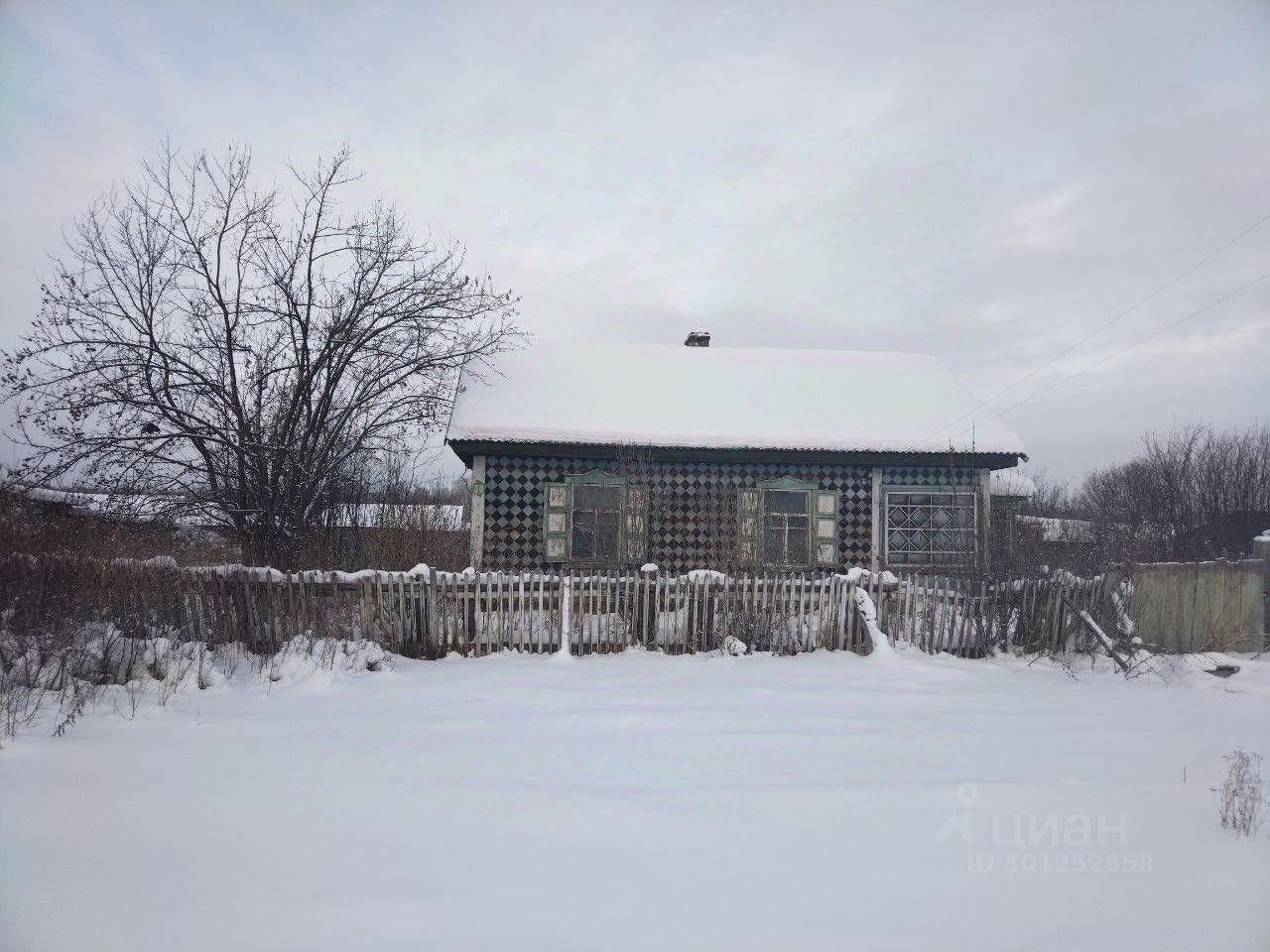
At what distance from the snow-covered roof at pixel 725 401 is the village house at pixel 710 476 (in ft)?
0.14

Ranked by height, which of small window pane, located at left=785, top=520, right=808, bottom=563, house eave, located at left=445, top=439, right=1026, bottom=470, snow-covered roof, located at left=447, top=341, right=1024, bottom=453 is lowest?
small window pane, located at left=785, top=520, right=808, bottom=563

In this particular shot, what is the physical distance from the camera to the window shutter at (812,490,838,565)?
47.1ft

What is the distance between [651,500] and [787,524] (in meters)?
2.56

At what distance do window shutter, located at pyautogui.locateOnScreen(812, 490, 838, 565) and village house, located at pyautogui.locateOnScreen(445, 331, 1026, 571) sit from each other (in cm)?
2

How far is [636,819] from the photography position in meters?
3.73

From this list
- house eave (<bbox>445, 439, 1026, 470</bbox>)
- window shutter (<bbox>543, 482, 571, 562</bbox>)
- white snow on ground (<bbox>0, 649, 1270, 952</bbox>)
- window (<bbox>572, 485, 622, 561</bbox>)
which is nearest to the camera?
white snow on ground (<bbox>0, 649, 1270, 952</bbox>)

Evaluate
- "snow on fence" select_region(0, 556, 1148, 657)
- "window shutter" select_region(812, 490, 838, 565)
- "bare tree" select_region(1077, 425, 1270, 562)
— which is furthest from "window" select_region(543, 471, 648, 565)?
"bare tree" select_region(1077, 425, 1270, 562)

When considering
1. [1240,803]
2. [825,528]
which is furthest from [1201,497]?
[1240,803]

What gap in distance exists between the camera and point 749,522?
14.1 meters

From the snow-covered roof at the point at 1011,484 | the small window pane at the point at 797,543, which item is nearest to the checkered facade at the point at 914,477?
the small window pane at the point at 797,543

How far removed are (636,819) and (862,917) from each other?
1.18 meters

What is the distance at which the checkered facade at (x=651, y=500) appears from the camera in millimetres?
13992

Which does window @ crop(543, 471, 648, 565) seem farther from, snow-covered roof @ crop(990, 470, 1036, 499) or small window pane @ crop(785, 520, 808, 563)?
snow-covered roof @ crop(990, 470, 1036, 499)

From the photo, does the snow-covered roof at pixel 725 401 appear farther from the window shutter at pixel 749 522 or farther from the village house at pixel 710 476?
the window shutter at pixel 749 522
